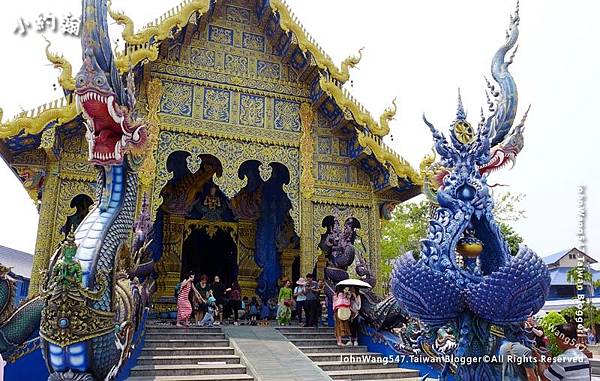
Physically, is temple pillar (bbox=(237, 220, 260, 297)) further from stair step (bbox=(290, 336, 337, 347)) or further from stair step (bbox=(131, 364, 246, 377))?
stair step (bbox=(131, 364, 246, 377))

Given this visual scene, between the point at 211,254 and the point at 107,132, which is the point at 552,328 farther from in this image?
the point at 211,254

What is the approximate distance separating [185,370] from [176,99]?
5315 mm

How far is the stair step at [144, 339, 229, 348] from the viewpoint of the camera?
705cm

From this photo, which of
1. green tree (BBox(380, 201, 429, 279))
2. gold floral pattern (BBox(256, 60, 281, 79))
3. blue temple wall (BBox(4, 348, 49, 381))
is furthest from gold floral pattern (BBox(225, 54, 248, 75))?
green tree (BBox(380, 201, 429, 279))

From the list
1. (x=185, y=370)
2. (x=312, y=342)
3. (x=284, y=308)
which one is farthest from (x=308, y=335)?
(x=185, y=370)

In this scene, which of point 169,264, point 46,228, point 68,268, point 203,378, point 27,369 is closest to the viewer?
point 68,268

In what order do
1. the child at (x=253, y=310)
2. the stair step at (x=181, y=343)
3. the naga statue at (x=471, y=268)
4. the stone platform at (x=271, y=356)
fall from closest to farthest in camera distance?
the naga statue at (x=471, y=268) < the stone platform at (x=271, y=356) < the stair step at (x=181, y=343) < the child at (x=253, y=310)

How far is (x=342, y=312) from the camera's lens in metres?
7.95

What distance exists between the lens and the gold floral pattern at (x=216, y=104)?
9.81 m

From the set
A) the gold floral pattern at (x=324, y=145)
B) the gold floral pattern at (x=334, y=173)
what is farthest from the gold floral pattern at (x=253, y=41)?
the gold floral pattern at (x=334, y=173)

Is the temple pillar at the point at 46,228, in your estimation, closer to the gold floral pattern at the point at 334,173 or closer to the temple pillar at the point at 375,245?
the gold floral pattern at the point at 334,173

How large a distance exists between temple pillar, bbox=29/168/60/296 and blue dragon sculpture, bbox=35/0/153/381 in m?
3.23

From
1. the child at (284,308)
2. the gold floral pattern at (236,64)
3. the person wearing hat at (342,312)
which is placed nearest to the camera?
the person wearing hat at (342,312)

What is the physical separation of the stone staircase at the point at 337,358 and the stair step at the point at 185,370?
1.17 metres
